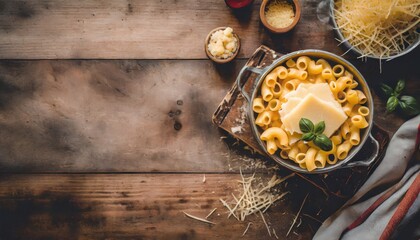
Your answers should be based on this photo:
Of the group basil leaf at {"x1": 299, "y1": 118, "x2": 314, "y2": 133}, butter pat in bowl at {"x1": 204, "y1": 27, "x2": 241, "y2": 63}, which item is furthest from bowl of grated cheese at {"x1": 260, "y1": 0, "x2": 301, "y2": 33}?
basil leaf at {"x1": 299, "y1": 118, "x2": 314, "y2": 133}

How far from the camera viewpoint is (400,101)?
4.94ft

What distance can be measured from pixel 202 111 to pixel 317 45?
1.76 feet

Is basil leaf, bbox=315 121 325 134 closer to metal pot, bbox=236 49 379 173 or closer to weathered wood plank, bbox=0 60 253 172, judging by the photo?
metal pot, bbox=236 49 379 173

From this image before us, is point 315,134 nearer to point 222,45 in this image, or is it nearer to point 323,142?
point 323,142

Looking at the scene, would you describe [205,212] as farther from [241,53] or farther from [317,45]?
[317,45]

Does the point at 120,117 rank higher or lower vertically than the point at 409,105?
lower

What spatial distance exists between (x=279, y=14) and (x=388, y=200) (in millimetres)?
806

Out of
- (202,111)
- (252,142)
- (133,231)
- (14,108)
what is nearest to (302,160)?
(252,142)

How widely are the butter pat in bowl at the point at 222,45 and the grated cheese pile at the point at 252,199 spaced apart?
49 cm

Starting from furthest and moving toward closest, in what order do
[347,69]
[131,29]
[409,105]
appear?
1. [131,29]
2. [409,105]
3. [347,69]

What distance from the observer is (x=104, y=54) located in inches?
64.1

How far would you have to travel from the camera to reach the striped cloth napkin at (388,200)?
4.52 feet

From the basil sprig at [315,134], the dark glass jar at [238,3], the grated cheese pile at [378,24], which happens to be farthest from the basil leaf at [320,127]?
the dark glass jar at [238,3]

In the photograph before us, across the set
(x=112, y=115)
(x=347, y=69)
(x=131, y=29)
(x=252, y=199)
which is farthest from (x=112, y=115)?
(x=347, y=69)
